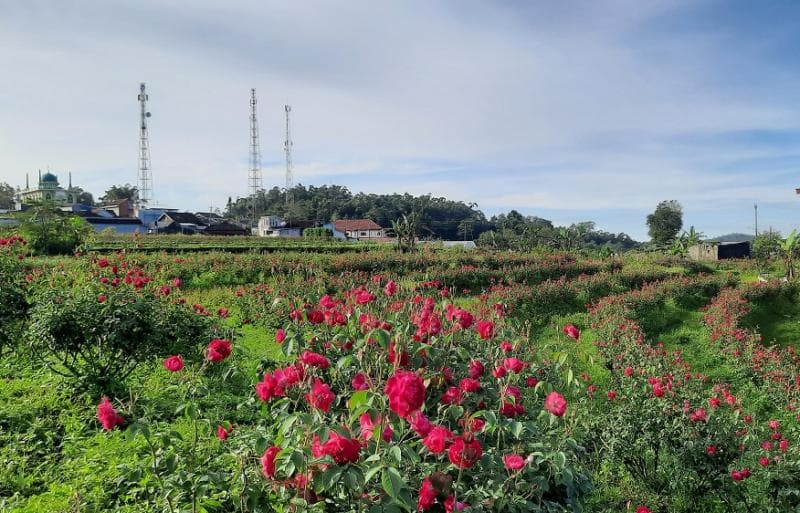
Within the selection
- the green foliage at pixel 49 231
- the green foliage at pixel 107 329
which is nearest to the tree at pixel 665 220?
the green foliage at pixel 49 231

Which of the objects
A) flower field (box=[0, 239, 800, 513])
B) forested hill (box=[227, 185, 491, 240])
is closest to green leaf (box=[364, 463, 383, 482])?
flower field (box=[0, 239, 800, 513])

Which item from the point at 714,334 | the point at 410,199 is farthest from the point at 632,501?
the point at 410,199

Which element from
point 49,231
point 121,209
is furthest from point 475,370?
point 121,209

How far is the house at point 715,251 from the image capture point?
29609 millimetres

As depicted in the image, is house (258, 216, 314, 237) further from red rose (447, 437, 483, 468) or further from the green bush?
red rose (447, 437, 483, 468)

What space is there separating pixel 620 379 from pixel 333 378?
4322mm

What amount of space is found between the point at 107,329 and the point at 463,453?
347 cm

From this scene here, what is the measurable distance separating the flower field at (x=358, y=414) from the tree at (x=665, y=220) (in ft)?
146

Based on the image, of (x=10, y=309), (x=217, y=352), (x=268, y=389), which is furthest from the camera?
(x=10, y=309)

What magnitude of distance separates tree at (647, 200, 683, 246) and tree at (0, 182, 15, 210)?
244 feet

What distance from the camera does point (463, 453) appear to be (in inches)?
63.5

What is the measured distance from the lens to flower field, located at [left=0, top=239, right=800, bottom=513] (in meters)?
1.79

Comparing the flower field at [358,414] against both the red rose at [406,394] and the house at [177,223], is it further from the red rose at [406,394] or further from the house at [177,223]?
the house at [177,223]

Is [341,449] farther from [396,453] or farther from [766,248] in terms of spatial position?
[766,248]
